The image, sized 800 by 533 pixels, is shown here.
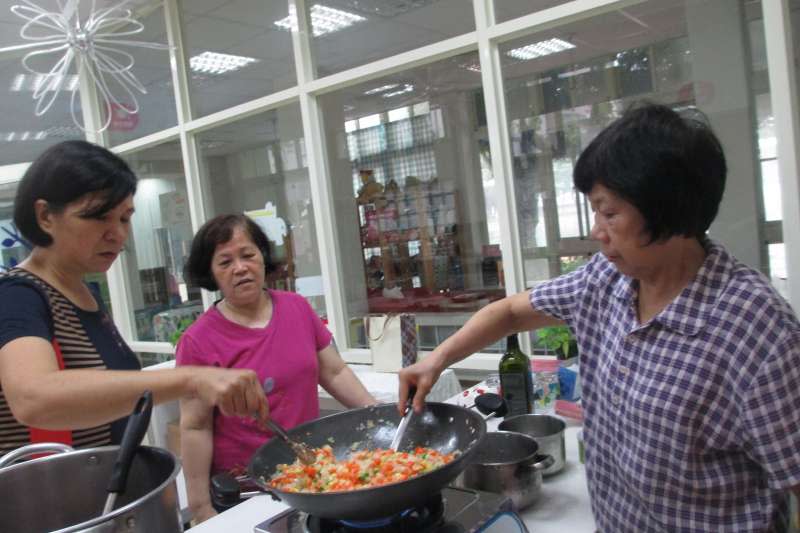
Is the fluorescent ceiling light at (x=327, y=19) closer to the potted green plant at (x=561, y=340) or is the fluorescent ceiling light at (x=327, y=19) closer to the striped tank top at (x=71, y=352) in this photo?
the potted green plant at (x=561, y=340)

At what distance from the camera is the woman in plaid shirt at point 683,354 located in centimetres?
97

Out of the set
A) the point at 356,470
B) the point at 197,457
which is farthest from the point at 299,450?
the point at 197,457

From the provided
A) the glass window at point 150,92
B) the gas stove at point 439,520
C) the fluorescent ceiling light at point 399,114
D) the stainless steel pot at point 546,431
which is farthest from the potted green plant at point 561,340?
the glass window at point 150,92

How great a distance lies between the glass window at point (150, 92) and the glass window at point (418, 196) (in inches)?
64.5

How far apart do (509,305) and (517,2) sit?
1987 millimetres

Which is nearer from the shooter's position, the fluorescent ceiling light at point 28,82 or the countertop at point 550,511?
the countertop at point 550,511

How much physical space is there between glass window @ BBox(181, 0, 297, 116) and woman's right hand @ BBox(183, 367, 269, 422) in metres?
2.99

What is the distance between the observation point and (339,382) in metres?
2.19

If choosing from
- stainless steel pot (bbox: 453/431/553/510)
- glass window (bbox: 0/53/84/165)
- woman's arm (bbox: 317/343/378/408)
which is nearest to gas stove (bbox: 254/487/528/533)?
stainless steel pot (bbox: 453/431/553/510)

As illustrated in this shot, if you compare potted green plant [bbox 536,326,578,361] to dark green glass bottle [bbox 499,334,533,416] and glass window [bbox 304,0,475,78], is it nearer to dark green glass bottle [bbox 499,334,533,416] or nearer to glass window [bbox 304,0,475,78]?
dark green glass bottle [bbox 499,334,533,416]

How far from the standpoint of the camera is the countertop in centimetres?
127

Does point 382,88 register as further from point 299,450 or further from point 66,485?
point 66,485

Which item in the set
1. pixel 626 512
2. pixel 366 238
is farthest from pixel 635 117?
pixel 366 238

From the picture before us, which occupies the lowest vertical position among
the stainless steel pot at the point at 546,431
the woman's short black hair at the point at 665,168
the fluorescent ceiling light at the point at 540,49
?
the stainless steel pot at the point at 546,431
